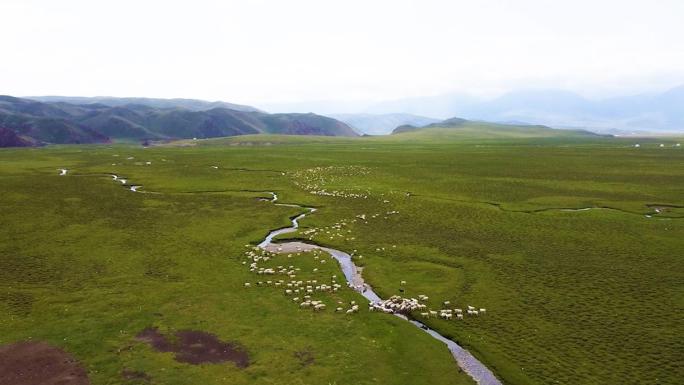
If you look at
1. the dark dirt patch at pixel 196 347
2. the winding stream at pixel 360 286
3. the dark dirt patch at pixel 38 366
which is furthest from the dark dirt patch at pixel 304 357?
the dark dirt patch at pixel 38 366


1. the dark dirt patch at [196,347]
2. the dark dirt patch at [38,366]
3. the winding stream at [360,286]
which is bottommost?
the dark dirt patch at [38,366]

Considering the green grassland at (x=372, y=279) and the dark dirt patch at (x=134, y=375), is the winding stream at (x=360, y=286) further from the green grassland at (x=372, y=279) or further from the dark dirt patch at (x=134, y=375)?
the dark dirt patch at (x=134, y=375)

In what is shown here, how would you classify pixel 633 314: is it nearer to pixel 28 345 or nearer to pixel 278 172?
pixel 28 345

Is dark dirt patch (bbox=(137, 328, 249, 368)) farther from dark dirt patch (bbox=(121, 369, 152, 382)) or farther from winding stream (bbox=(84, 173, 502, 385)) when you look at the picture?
winding stream (bbox=(84, 173, 502, 385))

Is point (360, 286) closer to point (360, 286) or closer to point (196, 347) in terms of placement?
point (360, 286)

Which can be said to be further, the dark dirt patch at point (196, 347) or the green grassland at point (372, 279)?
the dark dirt patch at point (196, 347)

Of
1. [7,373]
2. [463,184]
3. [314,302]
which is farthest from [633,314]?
[463,184]

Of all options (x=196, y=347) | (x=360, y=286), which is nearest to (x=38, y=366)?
(x=196, y=347)
